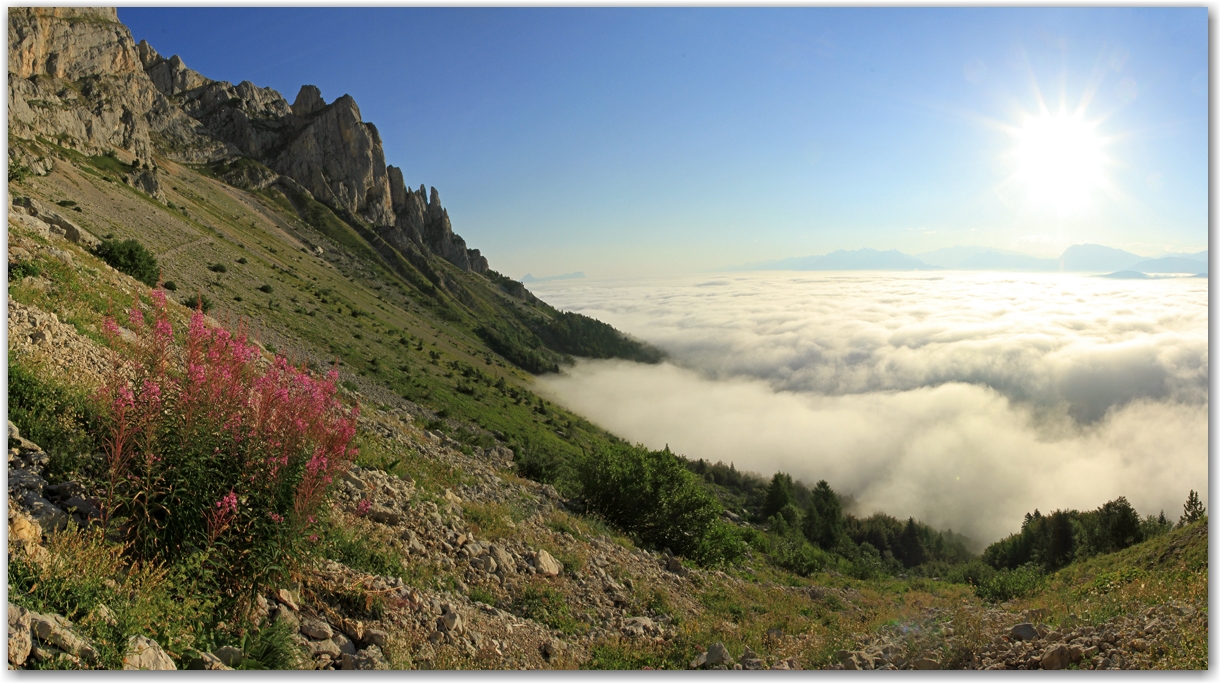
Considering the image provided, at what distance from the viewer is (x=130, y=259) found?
83.7ft

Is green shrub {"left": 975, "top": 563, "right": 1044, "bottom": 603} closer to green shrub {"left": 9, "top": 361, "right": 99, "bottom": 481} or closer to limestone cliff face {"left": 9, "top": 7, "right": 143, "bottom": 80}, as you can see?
green shrub {"left": 9, "top": 361, "right": 99, "bottom": 481}

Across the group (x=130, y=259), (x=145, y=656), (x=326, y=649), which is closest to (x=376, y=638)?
(x=326, y=649)

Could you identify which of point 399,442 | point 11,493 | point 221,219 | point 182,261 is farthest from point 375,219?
point 11,493

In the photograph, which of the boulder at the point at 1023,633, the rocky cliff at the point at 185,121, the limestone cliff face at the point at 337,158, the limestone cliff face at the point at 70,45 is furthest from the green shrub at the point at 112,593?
the limestone cliff face at the point at 337,158

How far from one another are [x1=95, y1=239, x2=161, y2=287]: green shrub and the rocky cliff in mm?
59088

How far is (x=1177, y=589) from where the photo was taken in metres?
8.84

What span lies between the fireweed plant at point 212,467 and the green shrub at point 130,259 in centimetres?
2657

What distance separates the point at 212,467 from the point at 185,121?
7334 inches

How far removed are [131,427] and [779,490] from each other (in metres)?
101

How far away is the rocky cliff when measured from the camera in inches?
3506

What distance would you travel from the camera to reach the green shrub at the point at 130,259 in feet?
81.3

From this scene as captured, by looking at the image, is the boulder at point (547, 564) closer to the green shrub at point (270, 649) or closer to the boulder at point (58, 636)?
the green shrub at point (270, 649)

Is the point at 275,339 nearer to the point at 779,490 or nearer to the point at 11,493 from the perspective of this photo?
the point at 11,493

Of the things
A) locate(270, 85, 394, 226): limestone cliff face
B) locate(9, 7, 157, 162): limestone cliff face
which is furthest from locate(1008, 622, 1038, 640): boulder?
locate(270, 85, 394, 226): limestone cliff face
